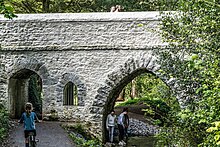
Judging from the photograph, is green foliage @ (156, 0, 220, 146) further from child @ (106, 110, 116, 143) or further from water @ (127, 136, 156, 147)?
water @ (127, 136, 156, 147)

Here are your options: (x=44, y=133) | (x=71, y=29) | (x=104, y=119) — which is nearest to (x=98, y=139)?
(x=104, y=119)

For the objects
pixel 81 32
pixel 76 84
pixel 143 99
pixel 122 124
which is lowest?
pixel 143 99

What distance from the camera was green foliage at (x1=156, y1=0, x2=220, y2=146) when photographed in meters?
6.99

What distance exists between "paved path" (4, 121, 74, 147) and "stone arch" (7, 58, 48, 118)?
1.84 metres

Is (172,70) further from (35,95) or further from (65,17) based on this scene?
(35,95)

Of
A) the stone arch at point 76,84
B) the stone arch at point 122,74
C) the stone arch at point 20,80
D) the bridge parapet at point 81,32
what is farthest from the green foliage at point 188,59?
the stone arch at point 20,80

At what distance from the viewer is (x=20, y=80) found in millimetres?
17250

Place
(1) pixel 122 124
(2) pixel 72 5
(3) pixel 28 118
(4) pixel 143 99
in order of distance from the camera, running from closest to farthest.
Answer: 1. (3) pixel 28 118
2. (1) pixel 122 124
3. (2) pixel 72 5
4. (4) pixel 143 99

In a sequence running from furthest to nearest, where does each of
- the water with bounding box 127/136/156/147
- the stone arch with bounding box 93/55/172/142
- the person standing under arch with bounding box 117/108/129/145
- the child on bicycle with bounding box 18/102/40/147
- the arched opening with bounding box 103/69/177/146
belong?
the water with bounding box 127/136/156/147, the person standing under arch with bounding box 117/108/129/145, the stone arch with bounding box 93/55/172/142, the child on bicycle with bounding box 18/102/40/147, the arched opening with bounding box 103/69/177/146

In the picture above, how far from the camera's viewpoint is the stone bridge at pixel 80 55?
47.0 ft

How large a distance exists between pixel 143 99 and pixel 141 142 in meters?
8.29

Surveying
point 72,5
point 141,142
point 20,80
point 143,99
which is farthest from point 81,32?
point 143,99

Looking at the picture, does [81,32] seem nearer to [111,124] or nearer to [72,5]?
[111,124]

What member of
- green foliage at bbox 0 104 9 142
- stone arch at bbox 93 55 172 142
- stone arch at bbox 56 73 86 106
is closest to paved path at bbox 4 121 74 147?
green foliage at bbox 0 104 9 142
